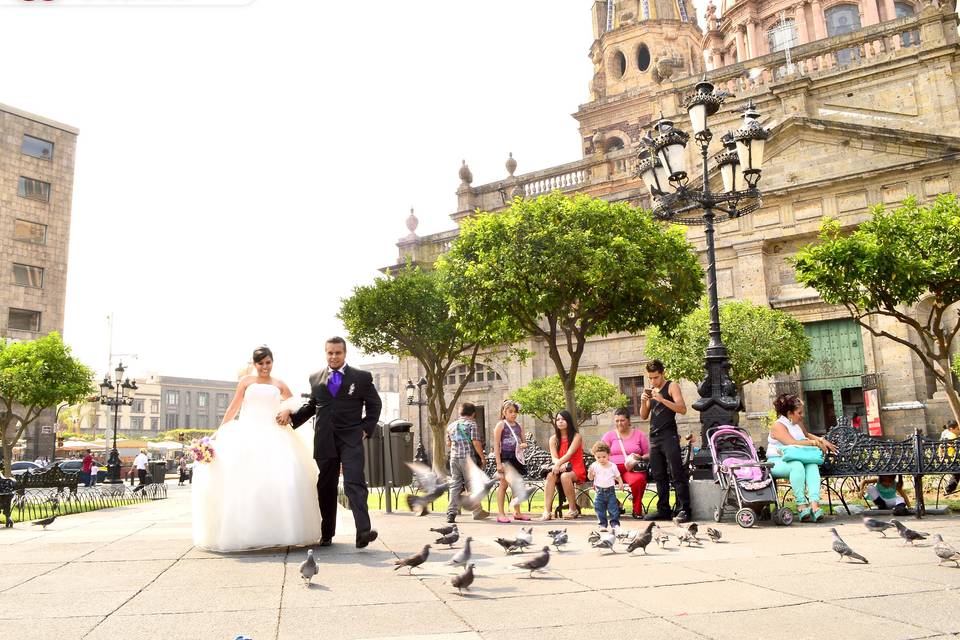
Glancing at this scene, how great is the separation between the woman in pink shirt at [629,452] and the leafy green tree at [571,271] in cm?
429

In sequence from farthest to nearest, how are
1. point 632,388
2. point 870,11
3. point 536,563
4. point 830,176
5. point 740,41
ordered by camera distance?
point 740,41, point 870,11, point 632,388, point 830,176, point 536,563

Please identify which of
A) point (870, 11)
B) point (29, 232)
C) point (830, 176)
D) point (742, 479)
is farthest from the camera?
point (870, 11)

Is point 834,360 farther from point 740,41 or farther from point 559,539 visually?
point 740,41

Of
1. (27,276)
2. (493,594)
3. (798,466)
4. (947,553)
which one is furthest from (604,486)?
(27,276)

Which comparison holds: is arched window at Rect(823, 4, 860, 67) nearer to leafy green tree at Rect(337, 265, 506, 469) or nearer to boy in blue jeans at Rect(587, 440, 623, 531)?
leafy green tree at Rect(337, 265, 506, 469)

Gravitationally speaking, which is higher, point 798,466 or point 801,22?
point 801,22

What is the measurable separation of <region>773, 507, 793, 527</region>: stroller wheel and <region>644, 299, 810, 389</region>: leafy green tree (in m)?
13.1

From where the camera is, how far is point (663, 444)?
8.78 meters

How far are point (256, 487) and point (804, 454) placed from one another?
19.8 feet

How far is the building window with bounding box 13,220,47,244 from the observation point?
131ft

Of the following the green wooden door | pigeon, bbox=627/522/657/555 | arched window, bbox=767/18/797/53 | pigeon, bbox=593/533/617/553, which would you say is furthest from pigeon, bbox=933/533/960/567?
arched window, bbox=767/18/797/53

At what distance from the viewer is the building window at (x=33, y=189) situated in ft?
133

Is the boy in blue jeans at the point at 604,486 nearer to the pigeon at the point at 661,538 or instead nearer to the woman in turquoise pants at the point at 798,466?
the pigeon at the point at 661,538

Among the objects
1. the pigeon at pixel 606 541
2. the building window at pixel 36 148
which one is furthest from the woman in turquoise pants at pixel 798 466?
the building window at pixel 36 148
